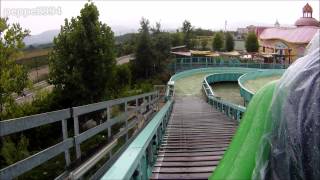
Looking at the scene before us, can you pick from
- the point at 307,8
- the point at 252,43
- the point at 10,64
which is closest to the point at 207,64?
the point at 252,43

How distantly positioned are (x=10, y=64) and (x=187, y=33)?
4968cm

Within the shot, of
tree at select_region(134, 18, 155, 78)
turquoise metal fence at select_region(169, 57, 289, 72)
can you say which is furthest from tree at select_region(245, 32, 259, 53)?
tree at select_region(134, 18, 155, 78)

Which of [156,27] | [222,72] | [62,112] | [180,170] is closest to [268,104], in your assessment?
[62,112]

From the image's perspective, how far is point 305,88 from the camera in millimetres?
1686

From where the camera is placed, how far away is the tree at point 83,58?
18.5m

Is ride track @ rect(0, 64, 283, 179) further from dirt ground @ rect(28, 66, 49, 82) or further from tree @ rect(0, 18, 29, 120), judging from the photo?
dirt ground @ rect(28, 66, 49, 82)

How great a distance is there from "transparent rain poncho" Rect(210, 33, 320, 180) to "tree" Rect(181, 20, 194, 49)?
2291 inches

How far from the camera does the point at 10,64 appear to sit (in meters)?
13.1

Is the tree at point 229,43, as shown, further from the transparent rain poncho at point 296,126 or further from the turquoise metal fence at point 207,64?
the transparent rain poncho at point 296,126

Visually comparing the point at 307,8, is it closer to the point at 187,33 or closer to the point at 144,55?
the point at 187,33

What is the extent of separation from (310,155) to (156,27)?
156ft

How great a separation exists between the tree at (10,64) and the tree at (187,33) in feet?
155

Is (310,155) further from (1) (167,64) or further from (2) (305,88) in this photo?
(1) (167,64)

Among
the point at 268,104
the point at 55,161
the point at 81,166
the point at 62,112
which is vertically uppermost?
the point at 268,104
